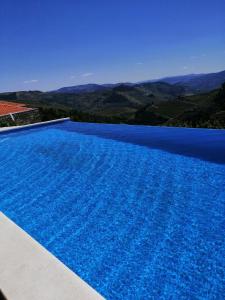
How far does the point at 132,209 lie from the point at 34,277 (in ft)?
11.2

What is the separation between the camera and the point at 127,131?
14250mm

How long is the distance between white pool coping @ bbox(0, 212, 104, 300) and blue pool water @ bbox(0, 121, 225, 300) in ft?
4.14

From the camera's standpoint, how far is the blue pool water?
4.28 metres

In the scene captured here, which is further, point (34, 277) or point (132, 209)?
point (132, 209)

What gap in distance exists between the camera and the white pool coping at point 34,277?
2787mm

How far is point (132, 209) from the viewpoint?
622cm

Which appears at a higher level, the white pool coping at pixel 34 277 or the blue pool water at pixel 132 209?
the white pool coping at pixel 34 277

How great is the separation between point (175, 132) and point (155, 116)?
87.8m

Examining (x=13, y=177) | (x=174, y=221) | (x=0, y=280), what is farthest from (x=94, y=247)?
(x=13, y=177)

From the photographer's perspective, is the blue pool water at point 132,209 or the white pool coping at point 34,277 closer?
the white pool coping at point 34,277

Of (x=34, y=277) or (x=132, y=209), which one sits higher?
(x=34, y=277)

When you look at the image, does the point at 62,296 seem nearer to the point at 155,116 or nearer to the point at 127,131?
the point at 127,131

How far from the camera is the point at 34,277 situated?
9.88 ft

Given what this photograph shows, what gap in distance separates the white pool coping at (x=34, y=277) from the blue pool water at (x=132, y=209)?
126cm
